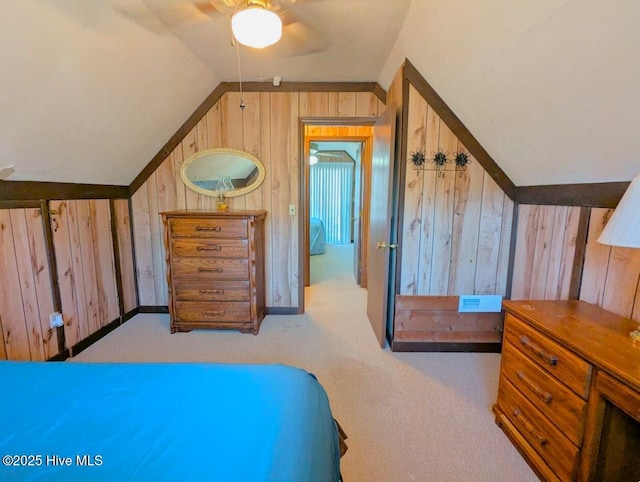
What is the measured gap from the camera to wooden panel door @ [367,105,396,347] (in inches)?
96.7

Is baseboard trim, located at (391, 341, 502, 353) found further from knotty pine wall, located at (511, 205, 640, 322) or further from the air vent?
knotty pine wall, located at (511, 205, 640, 322)

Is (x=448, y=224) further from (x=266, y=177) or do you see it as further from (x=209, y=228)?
(x=209, y=228)

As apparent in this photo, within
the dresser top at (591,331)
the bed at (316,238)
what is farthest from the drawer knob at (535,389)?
the bed at (316,238)

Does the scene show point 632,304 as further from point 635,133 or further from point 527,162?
point 527,162

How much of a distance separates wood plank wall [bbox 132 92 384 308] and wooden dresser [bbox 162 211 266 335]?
42 centimetres

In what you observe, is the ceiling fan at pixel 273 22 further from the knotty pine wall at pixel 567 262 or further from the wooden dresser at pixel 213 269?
the knotty pine wall at pixel 567 262

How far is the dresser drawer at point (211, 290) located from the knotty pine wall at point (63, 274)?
0.71 meters

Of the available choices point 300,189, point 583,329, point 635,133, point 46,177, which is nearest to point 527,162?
point 635,133

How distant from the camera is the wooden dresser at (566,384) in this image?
45.2 inches

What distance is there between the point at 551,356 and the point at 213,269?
2.45 meters

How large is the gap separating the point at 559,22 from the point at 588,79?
26 centimetres

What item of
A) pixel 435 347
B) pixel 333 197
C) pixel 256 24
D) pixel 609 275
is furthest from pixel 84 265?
pixel 333 197

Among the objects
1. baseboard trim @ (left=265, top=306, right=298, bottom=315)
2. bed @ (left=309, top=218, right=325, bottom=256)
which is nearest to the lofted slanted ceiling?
baseboard trim @ (left=265, top=306, right=298, bottom=315)

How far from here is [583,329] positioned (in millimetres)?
1380
